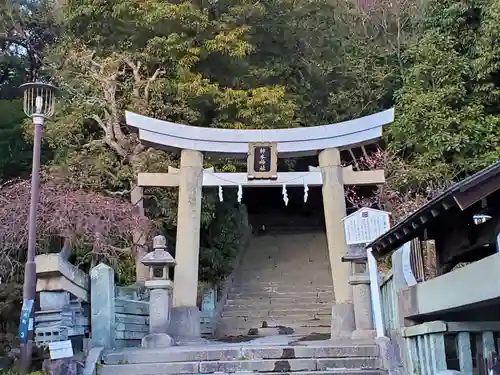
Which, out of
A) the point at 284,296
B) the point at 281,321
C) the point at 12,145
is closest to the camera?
the point at 281,321

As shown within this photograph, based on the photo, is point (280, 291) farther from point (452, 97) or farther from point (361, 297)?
point (452, 97)

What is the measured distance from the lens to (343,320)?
12055 millimetres

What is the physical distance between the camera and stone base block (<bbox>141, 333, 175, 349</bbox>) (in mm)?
10641

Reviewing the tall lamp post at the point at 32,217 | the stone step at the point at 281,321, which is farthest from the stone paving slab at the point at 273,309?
the tall lamp post at the point at 32,217

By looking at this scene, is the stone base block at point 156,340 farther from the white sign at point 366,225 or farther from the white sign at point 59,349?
the white sign at point 366,225

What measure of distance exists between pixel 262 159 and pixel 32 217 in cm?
586

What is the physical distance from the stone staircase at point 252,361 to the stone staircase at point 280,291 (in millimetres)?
5860

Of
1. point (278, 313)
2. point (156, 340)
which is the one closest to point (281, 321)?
point (278, 313)

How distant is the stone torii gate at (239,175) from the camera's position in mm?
12523

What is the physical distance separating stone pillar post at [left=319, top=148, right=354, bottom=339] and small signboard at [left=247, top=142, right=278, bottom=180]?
3.75 feet

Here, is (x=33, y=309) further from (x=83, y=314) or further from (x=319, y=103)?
(x=319, y=103)

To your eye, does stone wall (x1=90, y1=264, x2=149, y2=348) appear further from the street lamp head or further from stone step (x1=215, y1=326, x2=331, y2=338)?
stone step (x1=215, y1=326, x2=331, y2=338)

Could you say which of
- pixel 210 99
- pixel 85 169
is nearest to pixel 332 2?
pixel 210 99

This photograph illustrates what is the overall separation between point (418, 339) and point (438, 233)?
5.26ft
